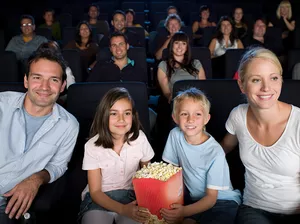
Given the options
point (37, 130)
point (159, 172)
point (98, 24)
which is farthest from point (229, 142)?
point (98, 24)

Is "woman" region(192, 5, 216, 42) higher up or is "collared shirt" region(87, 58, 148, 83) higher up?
"woman" region(192, 5, 216, 42)

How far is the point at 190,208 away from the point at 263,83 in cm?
58

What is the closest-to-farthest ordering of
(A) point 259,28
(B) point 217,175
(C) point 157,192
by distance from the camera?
(C) point 157,192 < (B) point 217,175 < (A) point 259,28

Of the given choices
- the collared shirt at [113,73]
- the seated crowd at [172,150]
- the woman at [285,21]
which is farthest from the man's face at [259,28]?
the seated crowd at [172,150]

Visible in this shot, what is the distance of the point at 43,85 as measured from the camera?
185 cm

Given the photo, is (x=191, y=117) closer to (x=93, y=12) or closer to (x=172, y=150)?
(x=172, y=150)

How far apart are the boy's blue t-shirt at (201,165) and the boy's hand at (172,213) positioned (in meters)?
0.22

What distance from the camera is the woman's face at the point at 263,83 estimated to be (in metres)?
1.54

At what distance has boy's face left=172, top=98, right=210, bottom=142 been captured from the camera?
Answer: 1.74 metres

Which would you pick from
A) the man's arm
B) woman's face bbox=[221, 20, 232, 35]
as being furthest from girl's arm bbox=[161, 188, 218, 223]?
woman's face bbox=[221, 20, 232, 35]

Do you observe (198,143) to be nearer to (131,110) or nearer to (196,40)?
(131,110)

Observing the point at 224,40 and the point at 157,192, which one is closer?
the point at 157,192

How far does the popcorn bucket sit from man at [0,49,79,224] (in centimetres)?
49

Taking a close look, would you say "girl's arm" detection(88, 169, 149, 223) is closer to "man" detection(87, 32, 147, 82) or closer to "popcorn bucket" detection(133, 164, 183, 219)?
"popcorn bucket" detection(133, 164, 183, 219)
